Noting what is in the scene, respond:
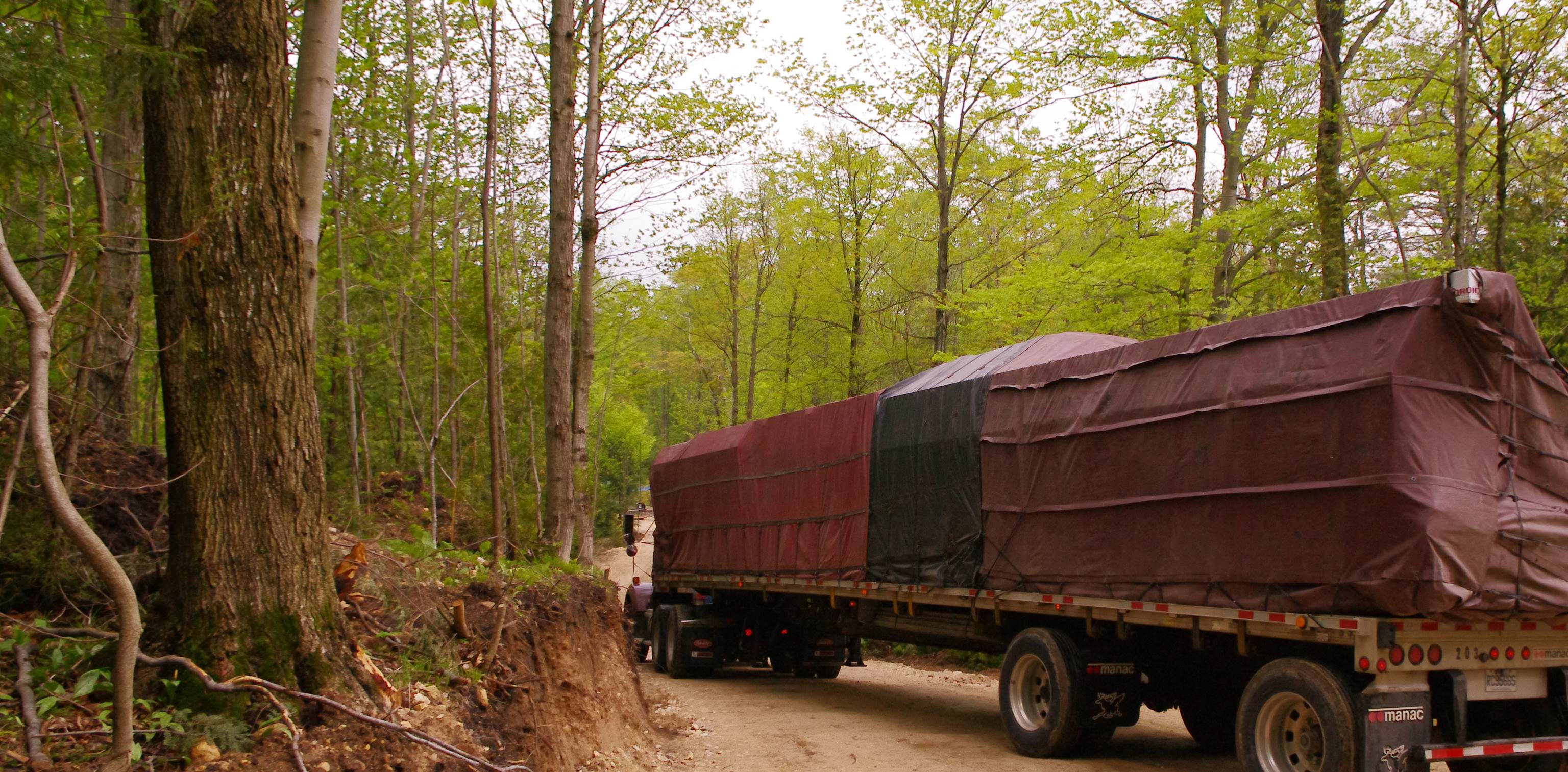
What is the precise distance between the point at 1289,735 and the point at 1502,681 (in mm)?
1457

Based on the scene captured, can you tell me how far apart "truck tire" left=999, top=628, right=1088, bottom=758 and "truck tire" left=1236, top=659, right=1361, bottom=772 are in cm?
173

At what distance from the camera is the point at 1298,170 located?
69.9 ft

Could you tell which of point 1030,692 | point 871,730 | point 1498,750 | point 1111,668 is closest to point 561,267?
Answer: point 871,730

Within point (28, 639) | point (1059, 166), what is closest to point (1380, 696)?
point (28, 639)

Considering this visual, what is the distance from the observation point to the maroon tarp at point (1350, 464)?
22.0ft

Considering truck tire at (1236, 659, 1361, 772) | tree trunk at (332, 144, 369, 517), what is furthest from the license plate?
tree trunk at (332, 144, 369, 517)

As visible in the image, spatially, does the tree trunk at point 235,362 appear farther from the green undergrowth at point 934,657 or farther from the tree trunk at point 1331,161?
the tree trunk at point 1331,161

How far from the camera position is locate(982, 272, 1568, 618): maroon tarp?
6.72 m

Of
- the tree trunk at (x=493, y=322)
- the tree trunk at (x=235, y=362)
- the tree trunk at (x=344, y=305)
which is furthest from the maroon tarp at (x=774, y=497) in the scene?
the tree trunk at (x=235, y=362)

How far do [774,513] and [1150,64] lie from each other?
12.0 metres

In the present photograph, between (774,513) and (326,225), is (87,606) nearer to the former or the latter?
(326,225)

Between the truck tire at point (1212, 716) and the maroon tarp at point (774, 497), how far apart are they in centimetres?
402

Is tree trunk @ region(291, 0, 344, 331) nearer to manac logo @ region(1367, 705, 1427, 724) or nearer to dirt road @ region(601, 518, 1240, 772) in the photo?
dirt road @ region(601, 518, 1240, 772)

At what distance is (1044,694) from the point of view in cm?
990
